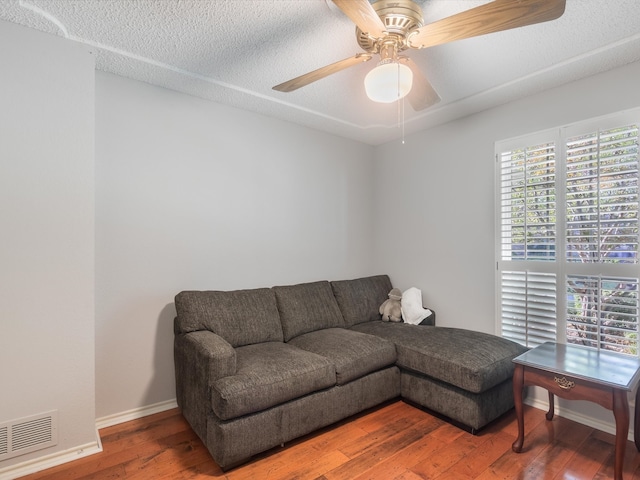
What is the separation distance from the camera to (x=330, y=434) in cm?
222

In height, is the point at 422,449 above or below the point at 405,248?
below

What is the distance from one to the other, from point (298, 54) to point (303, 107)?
0.83 m

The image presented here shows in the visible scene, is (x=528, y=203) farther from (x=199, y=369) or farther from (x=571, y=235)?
(x=199, y=369)

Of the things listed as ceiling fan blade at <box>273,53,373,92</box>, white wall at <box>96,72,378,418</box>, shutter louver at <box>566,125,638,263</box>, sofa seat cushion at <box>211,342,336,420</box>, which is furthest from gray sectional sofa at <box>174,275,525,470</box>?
ceiling fan blade at <box>273,53,373,92</box>

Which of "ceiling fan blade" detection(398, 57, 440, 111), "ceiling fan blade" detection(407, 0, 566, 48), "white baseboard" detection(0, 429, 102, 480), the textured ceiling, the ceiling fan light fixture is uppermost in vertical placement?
the textured ceiling

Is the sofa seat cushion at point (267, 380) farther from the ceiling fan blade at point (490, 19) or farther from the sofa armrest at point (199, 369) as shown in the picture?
the ceiling fan blade at point (490, 19)

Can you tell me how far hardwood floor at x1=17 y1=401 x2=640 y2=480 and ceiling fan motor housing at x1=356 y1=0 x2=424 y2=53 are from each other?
7.44ft

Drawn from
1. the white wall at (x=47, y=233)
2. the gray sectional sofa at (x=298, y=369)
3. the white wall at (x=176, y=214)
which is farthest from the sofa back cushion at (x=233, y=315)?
the white wall at (x=47, y=233)

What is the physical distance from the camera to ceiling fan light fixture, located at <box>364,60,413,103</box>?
1537mm

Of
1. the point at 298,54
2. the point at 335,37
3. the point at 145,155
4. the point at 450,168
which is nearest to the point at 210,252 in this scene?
the point at 145,155

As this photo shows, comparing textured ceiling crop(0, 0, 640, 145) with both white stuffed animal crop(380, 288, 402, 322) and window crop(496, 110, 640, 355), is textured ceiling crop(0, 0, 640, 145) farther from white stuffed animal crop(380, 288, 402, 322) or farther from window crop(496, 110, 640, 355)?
white stuffed animal crop(380, 288, 402, 322)

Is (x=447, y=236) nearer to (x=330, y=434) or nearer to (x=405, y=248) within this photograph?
(x=405, y=248)

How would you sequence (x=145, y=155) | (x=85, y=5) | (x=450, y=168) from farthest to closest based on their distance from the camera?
1. (x=450, y=168)
2. (x=145, y=155)
3. (x=85, y=5)

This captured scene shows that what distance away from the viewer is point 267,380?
1.95 m
